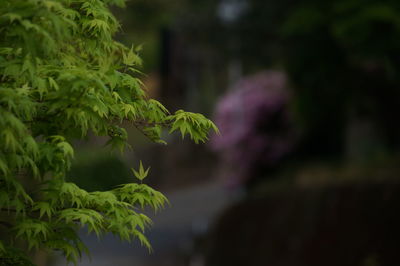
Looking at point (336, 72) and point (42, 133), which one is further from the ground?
point (336, 72)

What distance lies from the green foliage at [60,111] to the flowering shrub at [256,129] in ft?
45.3

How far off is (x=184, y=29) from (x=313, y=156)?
5.58m

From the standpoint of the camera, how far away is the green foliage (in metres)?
5.11

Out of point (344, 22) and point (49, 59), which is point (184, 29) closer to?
point (344, 22)

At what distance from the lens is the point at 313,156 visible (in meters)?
19.6

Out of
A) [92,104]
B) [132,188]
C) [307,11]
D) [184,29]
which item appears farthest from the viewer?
[184,29]

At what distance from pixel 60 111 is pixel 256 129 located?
14.9 meters

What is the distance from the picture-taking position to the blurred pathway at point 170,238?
2162 centimetres

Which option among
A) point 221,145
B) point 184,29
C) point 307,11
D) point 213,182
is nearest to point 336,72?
point 307,11

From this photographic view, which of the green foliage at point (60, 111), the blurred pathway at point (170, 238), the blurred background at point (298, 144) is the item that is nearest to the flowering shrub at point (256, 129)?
the blurred background at point (298, 144)

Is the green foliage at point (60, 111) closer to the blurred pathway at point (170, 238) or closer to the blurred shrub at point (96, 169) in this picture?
the blurred pathway at point (170, 238)

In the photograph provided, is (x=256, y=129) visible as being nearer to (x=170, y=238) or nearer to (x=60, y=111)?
(x=170, y=238)

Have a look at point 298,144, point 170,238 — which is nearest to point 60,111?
point 298,144

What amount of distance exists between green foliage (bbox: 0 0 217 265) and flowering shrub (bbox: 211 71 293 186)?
1381 cm
